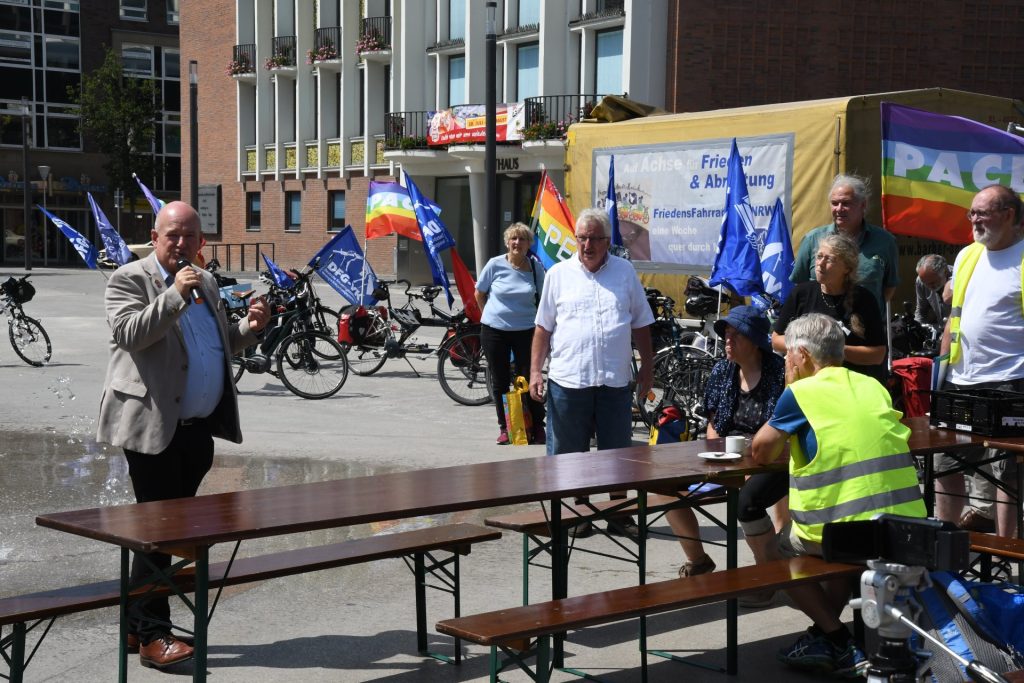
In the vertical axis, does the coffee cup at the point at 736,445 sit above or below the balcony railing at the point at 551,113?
below

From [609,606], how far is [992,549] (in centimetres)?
188

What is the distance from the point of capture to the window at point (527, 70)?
35.4 m

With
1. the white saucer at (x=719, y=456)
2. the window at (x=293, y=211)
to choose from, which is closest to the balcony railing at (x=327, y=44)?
the window at (x=293, y=211)

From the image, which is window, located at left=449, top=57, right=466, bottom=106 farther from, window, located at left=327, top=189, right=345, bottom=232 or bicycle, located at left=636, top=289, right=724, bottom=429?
bicycle, located at left=636, top=289, right=724, bottom=429

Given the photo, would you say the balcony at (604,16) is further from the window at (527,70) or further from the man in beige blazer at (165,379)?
the man in beige blazer at (165,379)

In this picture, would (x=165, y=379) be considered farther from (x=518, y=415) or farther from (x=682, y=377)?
(x=682, y=377)

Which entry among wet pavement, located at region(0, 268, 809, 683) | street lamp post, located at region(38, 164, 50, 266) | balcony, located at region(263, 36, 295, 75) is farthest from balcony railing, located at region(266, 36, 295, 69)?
wet pavement, located at region(0, 268, 809, 683)

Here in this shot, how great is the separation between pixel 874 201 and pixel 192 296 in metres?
9.21

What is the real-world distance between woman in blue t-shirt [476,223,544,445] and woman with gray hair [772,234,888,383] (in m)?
4.16

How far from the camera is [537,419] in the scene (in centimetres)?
1052

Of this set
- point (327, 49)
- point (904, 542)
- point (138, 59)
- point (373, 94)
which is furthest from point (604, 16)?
point (138, 59)

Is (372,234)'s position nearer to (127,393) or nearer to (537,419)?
(537,419)

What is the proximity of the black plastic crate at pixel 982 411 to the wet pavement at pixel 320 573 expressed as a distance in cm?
121

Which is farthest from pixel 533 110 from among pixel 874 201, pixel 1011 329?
pixel 1011 329
